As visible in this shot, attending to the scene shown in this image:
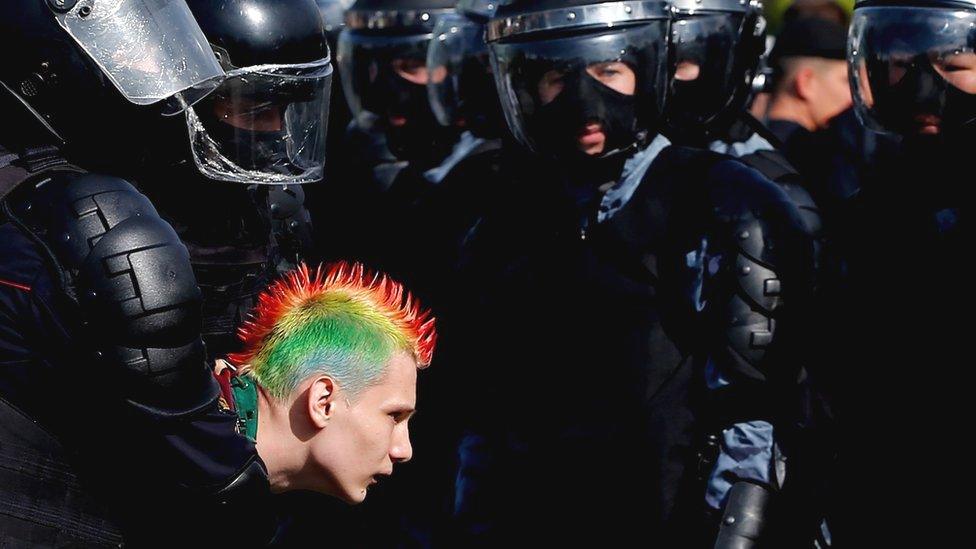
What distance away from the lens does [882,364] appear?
10.8 feet

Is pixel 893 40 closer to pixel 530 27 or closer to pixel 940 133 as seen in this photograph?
pixel 940 133

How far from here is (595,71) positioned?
3266mm

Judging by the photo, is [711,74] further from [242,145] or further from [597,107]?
[242,145]

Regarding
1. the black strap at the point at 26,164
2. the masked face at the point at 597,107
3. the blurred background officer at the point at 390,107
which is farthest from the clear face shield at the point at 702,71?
the black strap at the point at 26,164

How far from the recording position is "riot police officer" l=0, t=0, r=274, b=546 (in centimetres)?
184

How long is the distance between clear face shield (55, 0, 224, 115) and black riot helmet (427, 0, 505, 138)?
2391 mm

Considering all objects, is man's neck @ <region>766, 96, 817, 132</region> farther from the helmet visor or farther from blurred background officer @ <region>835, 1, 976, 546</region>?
blurred background officer @ <region>835, 1, 976, 546</region>

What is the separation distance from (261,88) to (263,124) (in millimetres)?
74

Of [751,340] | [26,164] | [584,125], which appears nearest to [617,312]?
[751,340]

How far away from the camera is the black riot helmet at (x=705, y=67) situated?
Result: 3.77 metres

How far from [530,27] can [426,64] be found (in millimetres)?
1619

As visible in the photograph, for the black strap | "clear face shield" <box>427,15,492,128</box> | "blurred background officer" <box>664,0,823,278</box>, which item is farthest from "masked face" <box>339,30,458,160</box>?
the black strap

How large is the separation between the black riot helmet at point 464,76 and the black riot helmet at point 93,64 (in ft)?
8.04

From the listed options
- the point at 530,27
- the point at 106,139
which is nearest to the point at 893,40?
the point at 530,27
